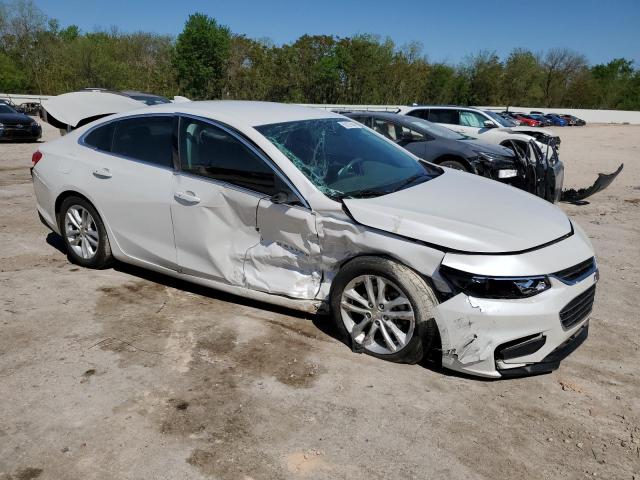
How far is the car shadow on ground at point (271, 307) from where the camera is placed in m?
3.46

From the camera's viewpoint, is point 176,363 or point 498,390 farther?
point 176,363

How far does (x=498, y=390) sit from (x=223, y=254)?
2.14m

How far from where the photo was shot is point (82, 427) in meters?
2.86

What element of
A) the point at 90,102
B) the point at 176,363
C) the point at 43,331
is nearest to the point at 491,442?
the point at 176,363

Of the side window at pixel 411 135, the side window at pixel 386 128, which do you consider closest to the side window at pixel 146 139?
the side window at pixel 386 128

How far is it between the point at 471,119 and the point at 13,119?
13309 mm

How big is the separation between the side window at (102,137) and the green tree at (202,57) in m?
63.5

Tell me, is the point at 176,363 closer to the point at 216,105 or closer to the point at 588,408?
the point at 216,105

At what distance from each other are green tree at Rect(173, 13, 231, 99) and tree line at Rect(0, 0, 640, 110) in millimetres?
121

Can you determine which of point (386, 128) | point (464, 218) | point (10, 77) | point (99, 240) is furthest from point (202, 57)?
point (464, 218)

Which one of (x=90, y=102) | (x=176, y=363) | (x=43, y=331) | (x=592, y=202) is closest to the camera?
(x=176, y=363)

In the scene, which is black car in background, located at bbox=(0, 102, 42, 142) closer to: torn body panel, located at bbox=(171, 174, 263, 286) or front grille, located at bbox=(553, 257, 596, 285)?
torn body panel, located at bbox=(171, 174, 263, 286)

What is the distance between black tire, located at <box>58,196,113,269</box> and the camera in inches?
191

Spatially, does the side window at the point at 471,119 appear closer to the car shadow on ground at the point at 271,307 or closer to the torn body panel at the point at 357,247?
the car shadow on ground at the point at 271,307
